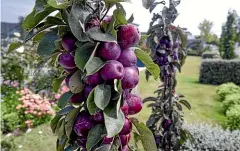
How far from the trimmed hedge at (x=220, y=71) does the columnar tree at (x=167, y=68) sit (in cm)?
808

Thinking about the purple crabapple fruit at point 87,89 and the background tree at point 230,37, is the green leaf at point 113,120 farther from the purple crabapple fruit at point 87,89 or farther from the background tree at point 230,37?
the background tree at point 230,37

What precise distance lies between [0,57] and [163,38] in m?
4.70

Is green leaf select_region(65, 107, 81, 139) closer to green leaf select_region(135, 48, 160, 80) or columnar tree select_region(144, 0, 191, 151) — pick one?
green leaf select_region(135, 48, 160, 80)

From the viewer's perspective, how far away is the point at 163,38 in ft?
7.26

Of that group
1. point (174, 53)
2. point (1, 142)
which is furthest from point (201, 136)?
point (1, 142)

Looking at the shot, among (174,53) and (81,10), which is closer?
(81,10)

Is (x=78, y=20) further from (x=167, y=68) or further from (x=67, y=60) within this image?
(x=167, y=68)

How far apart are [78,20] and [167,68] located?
1.65 meters

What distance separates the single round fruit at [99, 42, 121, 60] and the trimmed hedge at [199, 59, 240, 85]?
32.8 ft

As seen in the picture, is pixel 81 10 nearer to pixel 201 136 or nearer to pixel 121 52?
pixel 121 52

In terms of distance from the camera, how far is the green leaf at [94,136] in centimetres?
70

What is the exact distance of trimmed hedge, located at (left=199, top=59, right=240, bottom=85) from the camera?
9930mm

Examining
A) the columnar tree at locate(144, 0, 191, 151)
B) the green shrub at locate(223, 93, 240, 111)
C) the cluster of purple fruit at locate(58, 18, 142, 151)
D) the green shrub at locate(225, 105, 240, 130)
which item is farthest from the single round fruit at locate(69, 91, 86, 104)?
the green shrub at locate(223, 93, 240, 111)

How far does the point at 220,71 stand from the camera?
10109 mm
